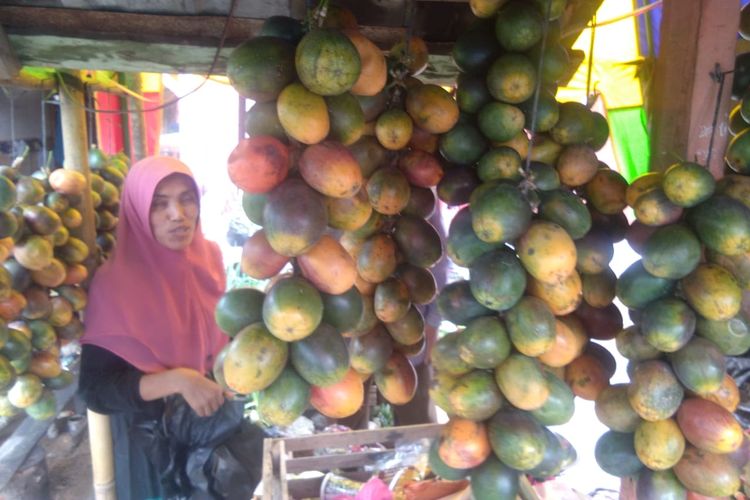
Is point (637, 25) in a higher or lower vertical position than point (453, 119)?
higher

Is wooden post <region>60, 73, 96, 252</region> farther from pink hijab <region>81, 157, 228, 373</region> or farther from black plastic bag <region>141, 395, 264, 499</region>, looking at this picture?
black plastic bag <region>141, 395, 264, 499</region>

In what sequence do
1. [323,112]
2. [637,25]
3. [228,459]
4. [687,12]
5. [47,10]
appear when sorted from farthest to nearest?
[637,25]
[228,459]
[47,10]
[687,12]
[323,112]

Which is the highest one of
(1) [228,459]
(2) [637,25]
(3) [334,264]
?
(2) [637,25]

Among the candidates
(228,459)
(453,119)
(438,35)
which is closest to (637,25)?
(438,35)

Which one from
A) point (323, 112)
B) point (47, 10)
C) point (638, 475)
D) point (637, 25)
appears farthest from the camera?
point (637, 25)

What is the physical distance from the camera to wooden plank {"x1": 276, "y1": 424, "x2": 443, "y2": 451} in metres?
2.21

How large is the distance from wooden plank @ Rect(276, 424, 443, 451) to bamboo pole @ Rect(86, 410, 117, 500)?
1.16 meters

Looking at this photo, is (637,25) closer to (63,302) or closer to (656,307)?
(656,307)

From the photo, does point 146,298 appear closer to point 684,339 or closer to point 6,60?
point 6,60

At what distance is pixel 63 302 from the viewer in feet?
8.04

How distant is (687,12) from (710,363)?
0.79 meters

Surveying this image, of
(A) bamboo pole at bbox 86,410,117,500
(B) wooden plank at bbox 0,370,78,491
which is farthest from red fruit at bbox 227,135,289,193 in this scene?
(B) wooden plank at bbox 0,370,78,491

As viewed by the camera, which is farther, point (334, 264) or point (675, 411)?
point (675, 411)

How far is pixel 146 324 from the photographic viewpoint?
2453mm
